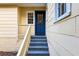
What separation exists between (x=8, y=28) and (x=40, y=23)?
2139 mm

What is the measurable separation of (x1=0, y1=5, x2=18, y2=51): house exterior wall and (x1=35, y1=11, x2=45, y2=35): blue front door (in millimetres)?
1591

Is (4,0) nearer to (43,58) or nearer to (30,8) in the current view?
(43,58)

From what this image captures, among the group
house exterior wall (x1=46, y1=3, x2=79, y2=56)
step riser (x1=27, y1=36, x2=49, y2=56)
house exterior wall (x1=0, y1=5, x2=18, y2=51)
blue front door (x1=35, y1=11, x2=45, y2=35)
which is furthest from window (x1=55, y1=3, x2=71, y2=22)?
blue front door (x1=35, y1=11, x2=45, y2=35)

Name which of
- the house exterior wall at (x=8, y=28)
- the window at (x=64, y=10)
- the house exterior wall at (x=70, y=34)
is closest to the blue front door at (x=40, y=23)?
the house exterior wall at (x=8, y=28)

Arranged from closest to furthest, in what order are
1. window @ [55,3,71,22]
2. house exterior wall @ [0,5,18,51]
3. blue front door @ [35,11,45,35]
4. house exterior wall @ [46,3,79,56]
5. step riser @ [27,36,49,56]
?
house exterior wall @ [46,3,79,56], window @ [55,3,71,22], step riser @ [27,36,49,56], house exterior wall @ [0,5,18,51], blue front door @ [35,11,45,35]

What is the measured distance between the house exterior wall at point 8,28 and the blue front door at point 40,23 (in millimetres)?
1591

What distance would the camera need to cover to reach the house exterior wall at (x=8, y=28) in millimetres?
10188

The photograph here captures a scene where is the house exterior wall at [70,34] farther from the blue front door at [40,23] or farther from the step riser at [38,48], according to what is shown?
the blue front door at [40,23]

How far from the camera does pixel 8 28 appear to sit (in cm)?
1029

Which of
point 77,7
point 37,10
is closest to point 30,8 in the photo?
point 37,10

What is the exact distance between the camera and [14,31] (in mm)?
10227

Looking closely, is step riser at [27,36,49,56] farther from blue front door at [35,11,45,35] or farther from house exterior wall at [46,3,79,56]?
house exterior wall at [46,3,79,56]

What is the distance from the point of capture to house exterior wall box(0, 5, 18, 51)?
33.4ft

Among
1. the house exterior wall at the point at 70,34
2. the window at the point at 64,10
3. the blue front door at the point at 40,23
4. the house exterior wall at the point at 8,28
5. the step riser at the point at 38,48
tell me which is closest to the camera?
the house exterior wall at the point at 70,34
